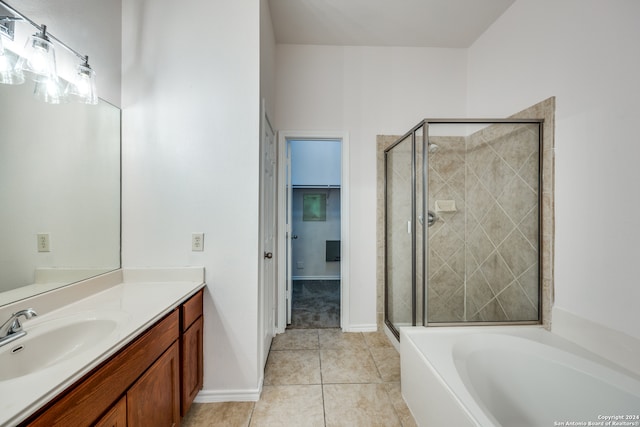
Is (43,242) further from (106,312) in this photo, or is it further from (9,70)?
(9,70)

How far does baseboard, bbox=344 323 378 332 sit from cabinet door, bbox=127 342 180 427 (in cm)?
159

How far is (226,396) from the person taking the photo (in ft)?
5.26

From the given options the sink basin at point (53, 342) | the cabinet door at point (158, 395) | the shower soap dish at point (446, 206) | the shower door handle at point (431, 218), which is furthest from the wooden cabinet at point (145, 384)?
the shower soap dish at point (446, 206)

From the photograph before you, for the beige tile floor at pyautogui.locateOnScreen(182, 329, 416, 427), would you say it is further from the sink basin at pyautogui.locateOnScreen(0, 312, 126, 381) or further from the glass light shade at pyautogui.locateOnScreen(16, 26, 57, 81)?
the glass light shade at pyautogui.locateOnScreen(16, 26, 57, 81)

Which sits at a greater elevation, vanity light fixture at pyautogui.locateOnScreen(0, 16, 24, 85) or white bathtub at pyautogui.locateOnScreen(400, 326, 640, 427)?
vanity light fixture at pyautogui.locateOnScreen(0, 16, 24, 85)

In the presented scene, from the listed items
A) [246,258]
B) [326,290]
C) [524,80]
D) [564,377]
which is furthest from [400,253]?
[326,290]

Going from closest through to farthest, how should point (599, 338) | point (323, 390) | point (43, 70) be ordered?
point (43, 70) → point (599, 338) → point (323, 390)

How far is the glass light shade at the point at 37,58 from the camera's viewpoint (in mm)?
1041

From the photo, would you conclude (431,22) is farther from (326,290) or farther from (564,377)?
(326,290)

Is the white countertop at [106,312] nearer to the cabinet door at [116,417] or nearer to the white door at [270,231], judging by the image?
the cabinet door at [116,417]

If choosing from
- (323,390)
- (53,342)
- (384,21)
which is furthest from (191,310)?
(384,21)

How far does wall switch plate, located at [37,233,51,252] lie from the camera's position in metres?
1.14

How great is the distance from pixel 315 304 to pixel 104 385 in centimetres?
256

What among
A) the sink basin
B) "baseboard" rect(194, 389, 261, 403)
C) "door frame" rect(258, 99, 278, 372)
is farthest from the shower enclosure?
the sink basin
